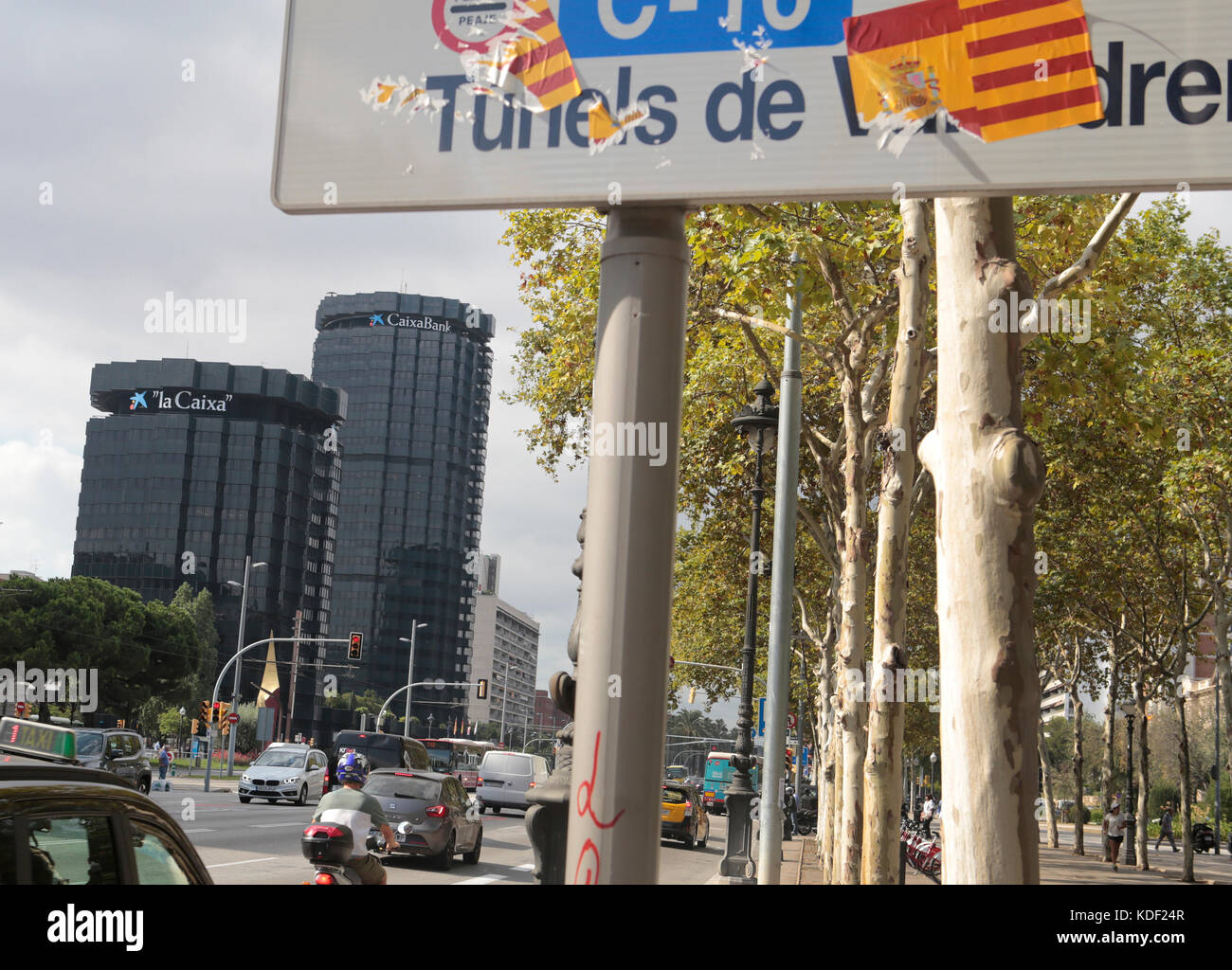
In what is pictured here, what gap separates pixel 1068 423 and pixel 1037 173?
890 inches

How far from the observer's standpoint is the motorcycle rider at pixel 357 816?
32.5 ft

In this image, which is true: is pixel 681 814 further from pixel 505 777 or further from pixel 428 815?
pixel 428 815

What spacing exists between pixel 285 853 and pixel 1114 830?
82.6 ft

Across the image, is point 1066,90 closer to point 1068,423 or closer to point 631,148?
point 631,148

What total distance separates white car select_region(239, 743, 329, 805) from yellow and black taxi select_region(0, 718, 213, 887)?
3425 centimetres

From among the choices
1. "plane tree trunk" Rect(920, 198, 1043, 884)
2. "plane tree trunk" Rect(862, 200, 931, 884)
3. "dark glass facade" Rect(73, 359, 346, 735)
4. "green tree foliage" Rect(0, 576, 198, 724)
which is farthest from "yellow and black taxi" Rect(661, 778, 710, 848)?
"dark glass facade" Rect(73, 359, 346, 735)

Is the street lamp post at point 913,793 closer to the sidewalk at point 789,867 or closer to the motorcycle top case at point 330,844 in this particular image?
the sidewalk at point 789,867

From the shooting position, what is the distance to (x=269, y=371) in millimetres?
132750

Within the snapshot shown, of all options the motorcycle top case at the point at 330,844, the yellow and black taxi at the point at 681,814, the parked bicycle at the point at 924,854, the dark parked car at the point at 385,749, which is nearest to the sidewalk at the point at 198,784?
the dark parked car at the point at 385,749

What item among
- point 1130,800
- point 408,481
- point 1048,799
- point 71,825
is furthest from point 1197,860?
point 408,481

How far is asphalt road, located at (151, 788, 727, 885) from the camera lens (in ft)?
55.0

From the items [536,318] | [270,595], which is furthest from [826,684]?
[270,595]

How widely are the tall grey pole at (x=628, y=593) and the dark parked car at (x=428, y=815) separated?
62.7ft

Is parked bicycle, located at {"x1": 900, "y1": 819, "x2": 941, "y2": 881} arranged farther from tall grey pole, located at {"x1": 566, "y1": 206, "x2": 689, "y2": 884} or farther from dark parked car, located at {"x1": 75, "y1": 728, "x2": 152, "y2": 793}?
tall grey pole, located at {"x1": 566, "y1": 206, "x2": 689, "y2": 884}
